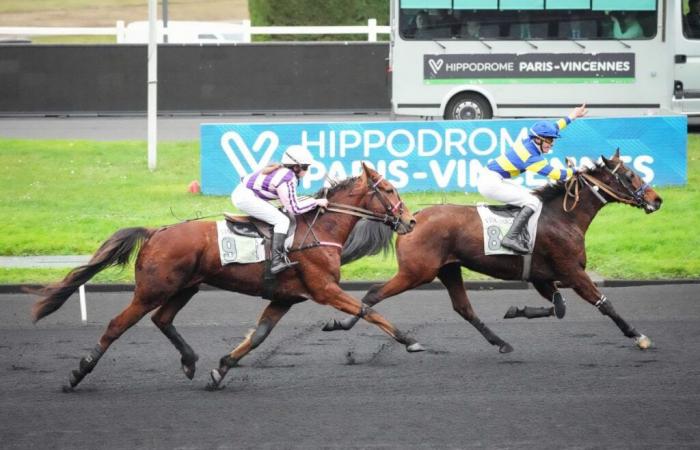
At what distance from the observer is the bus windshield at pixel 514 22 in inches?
1086

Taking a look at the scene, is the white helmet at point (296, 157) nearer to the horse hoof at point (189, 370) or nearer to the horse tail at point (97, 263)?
the horse tail at point (97, 263)

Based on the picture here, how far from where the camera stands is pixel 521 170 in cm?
1225

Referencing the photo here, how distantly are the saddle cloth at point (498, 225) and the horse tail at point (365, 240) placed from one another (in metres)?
0.90

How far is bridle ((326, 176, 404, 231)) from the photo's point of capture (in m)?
11.0

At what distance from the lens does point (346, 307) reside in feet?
34.8

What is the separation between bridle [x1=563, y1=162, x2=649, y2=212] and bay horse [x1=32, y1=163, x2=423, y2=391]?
1.96 m

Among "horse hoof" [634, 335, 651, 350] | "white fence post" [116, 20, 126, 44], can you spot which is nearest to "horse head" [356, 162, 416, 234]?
"horse hoof" [634, 335, 651, 350]

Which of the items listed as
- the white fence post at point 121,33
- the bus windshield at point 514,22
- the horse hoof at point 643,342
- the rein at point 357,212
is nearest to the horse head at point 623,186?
the horse hoof at point 643,342

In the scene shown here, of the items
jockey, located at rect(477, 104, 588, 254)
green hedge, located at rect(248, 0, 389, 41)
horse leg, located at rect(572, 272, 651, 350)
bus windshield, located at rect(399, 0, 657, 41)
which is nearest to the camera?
horse leg, located at rect(572, 272, 651, 350)

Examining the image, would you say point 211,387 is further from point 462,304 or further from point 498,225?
point 498,225

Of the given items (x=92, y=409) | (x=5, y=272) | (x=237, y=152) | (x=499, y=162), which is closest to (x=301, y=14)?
(x=237, y=152)

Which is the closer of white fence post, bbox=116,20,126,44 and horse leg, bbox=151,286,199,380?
horse leg, bbox=151,286,199,380

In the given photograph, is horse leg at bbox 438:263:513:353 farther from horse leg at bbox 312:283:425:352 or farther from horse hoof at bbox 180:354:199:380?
horse hoof at bbox 180:354:199:380

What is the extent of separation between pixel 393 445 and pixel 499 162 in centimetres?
445
